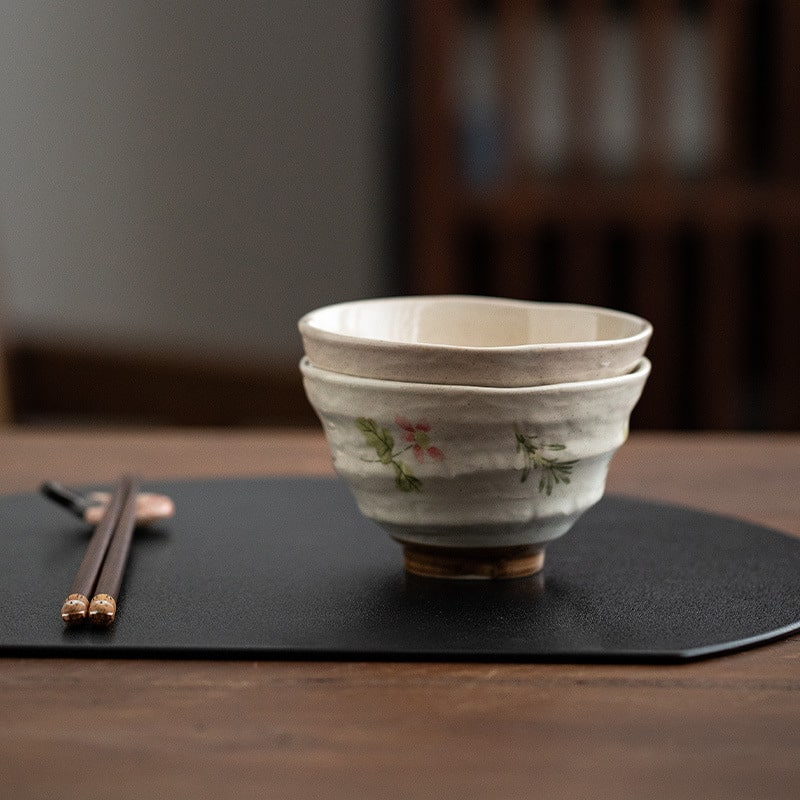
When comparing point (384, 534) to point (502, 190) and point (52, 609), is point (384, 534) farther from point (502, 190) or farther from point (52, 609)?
point (502, 190)

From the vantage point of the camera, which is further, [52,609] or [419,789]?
[52,609]

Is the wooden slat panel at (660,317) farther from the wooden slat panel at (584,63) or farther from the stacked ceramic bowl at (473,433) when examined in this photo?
the stacked ceramic bowl at (473,433)

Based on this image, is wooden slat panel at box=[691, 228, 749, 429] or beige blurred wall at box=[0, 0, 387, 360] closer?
wooden slat panel at box=[691, 228, 749, 429]

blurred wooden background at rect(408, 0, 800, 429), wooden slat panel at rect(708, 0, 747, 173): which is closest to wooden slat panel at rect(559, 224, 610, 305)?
blurred wooden background at rect(408, 0, 800, 429)

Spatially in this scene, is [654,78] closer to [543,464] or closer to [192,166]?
[192,166]

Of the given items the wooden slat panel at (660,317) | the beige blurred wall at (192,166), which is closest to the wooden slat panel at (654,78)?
the wooden slat panel at (660,317)

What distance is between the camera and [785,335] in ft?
7.89

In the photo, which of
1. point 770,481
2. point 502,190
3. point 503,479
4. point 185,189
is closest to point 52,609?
point 503,479

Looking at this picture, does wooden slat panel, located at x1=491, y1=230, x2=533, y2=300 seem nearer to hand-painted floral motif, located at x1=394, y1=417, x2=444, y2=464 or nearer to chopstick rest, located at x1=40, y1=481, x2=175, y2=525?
chopstick rest, located at x1=40, y1=481, x2=175, y2=525

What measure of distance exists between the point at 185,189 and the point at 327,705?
7.58 ft

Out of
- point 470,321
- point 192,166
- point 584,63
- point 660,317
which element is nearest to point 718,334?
point 660,317

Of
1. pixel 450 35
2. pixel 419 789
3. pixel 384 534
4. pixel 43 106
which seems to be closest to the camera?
pixel 419 789

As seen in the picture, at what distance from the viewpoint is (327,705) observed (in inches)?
17.5

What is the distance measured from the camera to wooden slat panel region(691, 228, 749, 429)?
2.38 m
